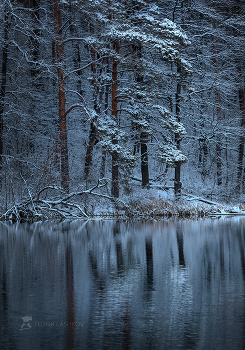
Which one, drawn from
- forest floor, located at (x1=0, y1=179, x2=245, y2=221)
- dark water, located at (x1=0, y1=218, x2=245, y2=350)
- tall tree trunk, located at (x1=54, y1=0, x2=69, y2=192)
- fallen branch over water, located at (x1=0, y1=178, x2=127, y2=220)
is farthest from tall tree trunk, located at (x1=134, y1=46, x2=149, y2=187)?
dark water, located at (x1=0, y1=218, x2=245, y2=350)

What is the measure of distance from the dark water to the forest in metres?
11.3

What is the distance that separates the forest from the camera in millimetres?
27219

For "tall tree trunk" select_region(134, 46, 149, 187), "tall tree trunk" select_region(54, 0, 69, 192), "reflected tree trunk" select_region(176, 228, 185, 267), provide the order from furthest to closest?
"tall tree trunk" select_region(134, 46, 149, 187), "tall tree trunk" select_region(54, 0, 69, 192), "reflected tree trunk" select_region(176, 228, 185, 267)

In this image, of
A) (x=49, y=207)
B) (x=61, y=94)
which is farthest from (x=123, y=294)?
(x=61, y=94)

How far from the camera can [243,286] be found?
8.95 meters

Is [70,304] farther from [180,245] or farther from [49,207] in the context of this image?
[49,207]

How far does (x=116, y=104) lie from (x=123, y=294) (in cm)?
2334

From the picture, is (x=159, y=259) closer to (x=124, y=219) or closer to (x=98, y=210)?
(x=124, y=219)

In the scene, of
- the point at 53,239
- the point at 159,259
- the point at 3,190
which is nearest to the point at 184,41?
the point at 3,190

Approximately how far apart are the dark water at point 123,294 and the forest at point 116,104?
37.1 feet

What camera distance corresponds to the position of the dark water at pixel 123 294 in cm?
601

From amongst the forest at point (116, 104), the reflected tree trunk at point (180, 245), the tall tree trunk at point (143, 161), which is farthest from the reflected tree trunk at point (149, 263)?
the tall tree trunk at point (143, 161)

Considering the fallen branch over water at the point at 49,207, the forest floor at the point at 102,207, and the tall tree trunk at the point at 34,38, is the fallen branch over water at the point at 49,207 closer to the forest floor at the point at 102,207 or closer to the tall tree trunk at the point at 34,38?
the forest floor at the point at 102,207

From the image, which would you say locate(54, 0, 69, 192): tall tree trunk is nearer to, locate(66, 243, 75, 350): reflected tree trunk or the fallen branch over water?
the fallen branch over water
